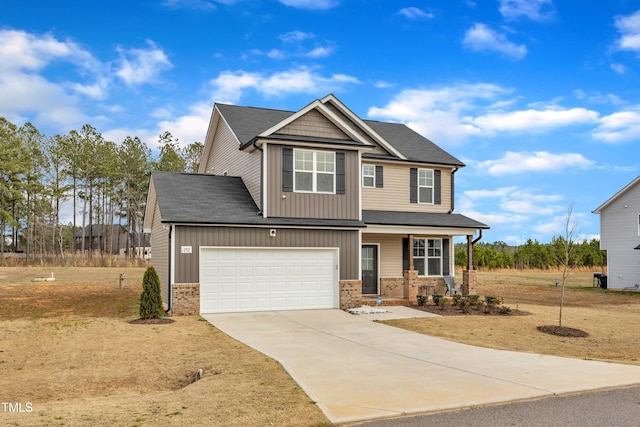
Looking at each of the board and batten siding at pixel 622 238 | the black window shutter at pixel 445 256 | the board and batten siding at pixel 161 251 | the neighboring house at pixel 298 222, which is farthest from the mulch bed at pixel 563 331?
the board and batten siding at pixel 622 238

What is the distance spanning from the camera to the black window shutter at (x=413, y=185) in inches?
944

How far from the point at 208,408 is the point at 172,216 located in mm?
10728

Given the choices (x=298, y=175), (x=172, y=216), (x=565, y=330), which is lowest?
(x=565, y=330)

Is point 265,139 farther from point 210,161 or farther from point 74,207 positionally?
point 74,207

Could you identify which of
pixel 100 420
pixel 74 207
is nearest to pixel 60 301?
pixel 100 420

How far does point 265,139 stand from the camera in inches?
729

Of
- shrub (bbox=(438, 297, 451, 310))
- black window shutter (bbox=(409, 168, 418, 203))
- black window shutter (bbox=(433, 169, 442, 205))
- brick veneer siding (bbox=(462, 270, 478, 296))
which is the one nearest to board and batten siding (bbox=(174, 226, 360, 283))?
shrub (bbox=(438, 297, 451, 310))

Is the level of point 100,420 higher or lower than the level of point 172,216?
lower

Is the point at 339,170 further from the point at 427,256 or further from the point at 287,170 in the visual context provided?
the point at 427,256

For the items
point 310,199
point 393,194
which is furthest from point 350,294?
point 393,194

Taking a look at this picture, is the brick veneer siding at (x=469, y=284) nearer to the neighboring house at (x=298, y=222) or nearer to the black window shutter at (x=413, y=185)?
A: the neighboring house at (x=298, y=222)

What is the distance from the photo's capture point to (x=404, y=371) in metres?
9.53

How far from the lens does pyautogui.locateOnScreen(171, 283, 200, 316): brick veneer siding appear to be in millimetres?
17172

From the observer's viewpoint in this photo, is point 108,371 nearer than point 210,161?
Yes
